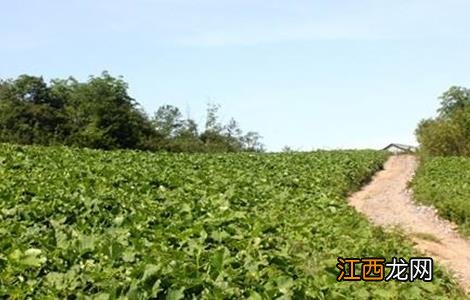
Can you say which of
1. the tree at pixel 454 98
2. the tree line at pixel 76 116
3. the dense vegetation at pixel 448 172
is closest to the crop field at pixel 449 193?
the dense vegetation at pixel 448 172

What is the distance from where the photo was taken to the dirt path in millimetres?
13227

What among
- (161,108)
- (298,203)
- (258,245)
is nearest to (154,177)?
(298,203)

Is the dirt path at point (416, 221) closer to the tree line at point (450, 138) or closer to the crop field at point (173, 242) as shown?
the crop field at point (173, 242)

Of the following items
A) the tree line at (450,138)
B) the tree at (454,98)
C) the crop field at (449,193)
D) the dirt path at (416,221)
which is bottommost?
the dirt path at (416,221)

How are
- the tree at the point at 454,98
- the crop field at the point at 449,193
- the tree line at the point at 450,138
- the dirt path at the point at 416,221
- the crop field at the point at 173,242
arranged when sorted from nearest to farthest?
1. the crop field at the point at 173,242
2. the dirt path at the point at 416,221
3. the crop field at the point at 449,193
4. the tree line at the point at 450,138
5. the tree at the point at 454,98

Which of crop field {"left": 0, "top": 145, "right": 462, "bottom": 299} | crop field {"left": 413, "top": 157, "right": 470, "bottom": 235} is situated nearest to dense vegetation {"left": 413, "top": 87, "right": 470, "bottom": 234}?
crop field {"left": 413, "top": 157, "right": 470, "bottom": 235}

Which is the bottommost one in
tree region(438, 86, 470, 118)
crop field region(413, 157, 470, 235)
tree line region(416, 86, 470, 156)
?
crop field region(413, 157, 470, 235)

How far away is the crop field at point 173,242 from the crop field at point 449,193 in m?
4.39

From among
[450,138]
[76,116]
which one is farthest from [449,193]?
[76,116]

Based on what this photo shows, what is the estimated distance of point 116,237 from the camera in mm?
7840

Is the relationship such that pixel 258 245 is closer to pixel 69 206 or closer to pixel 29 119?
pixel 69 206

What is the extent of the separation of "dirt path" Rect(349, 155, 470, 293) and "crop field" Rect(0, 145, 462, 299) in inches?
50.1

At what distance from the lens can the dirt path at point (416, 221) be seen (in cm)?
1323

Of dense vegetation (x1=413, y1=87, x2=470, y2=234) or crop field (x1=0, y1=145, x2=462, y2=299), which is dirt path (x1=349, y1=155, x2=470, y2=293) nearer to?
dense vegetation (x1=413, y1=87, x2=470, y2=234)
